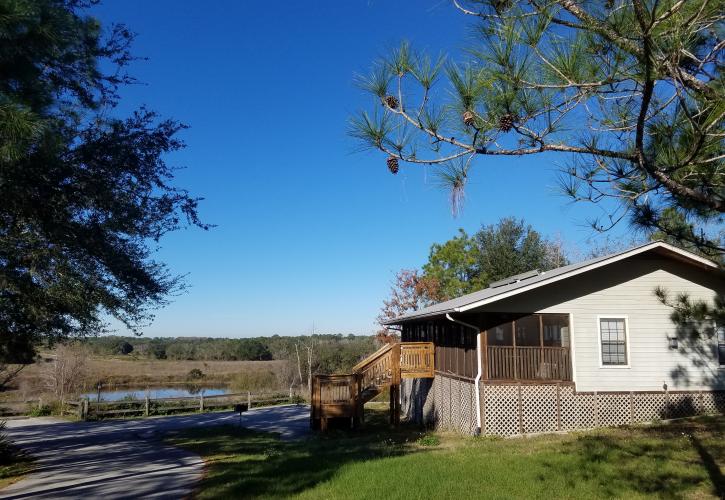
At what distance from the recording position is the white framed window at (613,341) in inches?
576

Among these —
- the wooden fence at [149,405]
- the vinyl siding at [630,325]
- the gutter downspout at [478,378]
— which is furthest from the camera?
the wooden fence at [149,405]

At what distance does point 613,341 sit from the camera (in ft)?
48.3

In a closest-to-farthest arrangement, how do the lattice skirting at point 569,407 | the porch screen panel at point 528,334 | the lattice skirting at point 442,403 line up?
the lattice skirting at point 569,407 < the porch screen panel at point 528,334 < the lattice skirting at point 442,403

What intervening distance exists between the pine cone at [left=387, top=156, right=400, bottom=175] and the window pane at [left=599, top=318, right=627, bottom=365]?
12.5m

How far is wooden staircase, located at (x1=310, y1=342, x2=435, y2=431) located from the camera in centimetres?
1766

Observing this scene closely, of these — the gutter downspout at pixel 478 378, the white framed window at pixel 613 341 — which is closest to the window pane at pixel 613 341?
the white framed window at pixel 613 341

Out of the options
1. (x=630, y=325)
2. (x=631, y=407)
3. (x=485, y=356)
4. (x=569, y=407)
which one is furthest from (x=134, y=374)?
(x=630, y=325)

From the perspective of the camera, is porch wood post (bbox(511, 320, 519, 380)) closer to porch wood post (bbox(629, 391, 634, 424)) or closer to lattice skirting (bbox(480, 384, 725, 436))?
lattice skirting (bbox(480, 384, 725, 436))

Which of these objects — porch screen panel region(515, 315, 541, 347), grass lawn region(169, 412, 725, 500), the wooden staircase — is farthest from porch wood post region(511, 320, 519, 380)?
the wooden staircase

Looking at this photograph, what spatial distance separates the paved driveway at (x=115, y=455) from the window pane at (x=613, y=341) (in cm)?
950

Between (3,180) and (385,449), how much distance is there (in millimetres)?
9176

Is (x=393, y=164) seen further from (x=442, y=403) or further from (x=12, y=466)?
(x=442, y=403)

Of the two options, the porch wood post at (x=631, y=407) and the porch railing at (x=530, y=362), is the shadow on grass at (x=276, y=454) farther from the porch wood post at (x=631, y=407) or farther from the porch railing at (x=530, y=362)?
the porch wood post at (x=631, y=407)

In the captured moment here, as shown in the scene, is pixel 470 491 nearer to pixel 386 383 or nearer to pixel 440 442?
pixel 440 442
